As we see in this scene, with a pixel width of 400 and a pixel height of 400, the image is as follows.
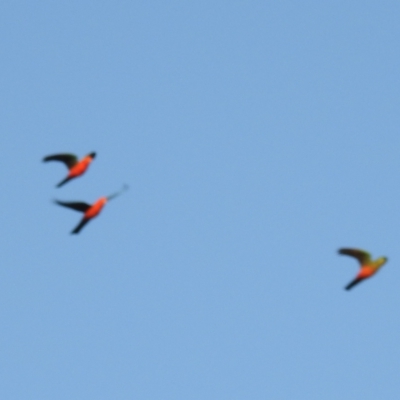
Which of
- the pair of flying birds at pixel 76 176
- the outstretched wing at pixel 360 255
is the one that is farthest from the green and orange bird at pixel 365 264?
the pair of flying birds at pixel 76 176

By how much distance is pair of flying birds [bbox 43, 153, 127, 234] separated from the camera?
84.9ft

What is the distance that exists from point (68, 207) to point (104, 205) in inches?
47.6

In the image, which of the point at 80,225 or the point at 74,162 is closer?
the point at 80,225

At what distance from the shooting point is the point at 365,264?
27.3 meters

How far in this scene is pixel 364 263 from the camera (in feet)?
89.8

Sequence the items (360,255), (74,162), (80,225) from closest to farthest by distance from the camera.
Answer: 1. (80,225)
2. (360,255)
3. (74,162)

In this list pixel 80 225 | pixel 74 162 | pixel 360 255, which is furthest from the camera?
pixel 74 162

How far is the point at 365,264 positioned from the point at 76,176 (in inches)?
397

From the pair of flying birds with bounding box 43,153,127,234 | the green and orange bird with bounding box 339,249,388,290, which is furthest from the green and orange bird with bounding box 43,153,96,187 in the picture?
the green and orange bird with bounding box 339,249,388,290

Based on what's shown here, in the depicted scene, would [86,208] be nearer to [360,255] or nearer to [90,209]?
[90,209]

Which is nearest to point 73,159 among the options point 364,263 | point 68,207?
point 68,207

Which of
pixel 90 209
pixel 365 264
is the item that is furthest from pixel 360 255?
pixel 90 209

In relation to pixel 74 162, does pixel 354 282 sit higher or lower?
lower

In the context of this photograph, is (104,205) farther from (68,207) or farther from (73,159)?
(73,159)
